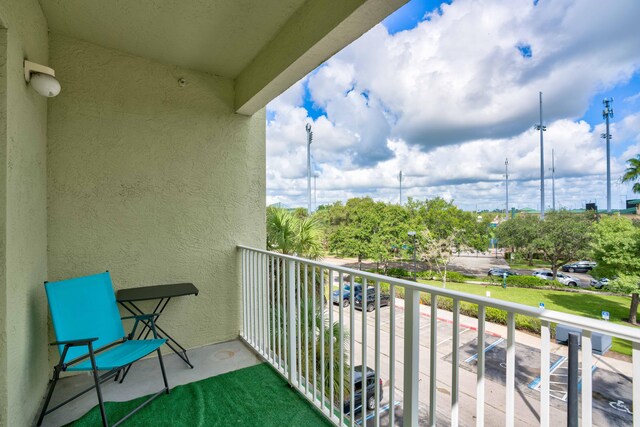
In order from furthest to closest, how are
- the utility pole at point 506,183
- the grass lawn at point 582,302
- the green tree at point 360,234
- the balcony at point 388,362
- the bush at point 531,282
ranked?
the utility pole at point 506,183 → the green tree at point 360,234 → the bush at point 531,282 → the grass lawn at point 582,302 → the balcony at point 388,362

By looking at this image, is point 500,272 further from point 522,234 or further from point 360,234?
point 360,234

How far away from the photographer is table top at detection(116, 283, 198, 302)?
2748 millimetres

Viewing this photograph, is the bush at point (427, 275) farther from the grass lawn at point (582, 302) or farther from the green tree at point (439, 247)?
the grass lawn at point (582, 302)

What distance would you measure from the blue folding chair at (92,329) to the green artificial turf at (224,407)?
0.14 m

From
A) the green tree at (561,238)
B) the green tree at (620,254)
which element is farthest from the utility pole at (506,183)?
the green tree at (620,254)

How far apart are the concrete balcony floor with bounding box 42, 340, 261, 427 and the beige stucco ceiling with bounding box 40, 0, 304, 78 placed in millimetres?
3158

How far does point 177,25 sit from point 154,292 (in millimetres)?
2476

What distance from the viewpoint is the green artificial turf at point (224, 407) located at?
214cm

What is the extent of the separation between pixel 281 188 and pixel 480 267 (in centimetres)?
1974

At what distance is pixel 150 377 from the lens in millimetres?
2762

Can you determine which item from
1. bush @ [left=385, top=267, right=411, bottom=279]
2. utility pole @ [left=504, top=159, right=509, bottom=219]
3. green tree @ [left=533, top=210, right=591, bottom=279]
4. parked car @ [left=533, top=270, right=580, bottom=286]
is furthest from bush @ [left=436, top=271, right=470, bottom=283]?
utility pole @ [left=504, top=159, right=509, bottom=219]

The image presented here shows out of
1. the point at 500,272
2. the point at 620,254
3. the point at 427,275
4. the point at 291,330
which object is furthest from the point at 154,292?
the point at 500,272

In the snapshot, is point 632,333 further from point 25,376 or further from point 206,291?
point 206,291

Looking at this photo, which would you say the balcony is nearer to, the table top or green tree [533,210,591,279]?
the table top
